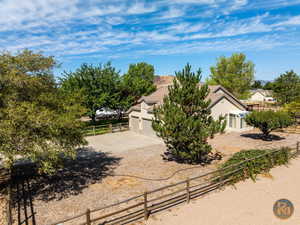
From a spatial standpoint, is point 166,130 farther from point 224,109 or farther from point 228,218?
point 224,109

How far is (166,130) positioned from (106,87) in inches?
611

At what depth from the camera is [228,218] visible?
8.24 metres

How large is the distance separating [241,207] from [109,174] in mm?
7749

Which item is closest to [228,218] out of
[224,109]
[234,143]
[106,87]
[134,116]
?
[234,143]

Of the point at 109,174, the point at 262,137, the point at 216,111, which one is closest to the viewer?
the point at 109,174

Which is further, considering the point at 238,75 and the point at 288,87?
the point at 238,75

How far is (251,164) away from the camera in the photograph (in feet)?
40.8

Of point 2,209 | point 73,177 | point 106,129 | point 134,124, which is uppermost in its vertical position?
point 134,124

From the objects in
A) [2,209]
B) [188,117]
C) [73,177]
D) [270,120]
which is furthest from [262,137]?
[2,209]

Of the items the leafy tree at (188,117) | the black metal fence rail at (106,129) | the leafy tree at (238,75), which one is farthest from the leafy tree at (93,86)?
the leafy tree at (238,75)

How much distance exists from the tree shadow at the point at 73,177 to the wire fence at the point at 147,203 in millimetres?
2684

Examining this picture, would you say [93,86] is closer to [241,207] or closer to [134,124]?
[134,124]
